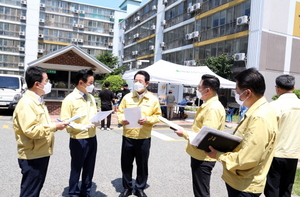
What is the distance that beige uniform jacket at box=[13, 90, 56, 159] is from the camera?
2.59 m

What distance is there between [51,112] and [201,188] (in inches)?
469

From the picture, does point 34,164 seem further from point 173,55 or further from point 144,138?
point 173,55

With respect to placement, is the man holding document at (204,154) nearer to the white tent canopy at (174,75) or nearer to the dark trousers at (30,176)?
the dark trousers at (30,176)

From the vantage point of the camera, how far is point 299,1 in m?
20.5

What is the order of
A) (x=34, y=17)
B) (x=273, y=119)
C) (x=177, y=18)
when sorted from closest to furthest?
(x=273, y=119) < (x=177, y=18) < (x=34, y=17)

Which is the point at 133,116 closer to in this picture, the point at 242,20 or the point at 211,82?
the point at 211,82

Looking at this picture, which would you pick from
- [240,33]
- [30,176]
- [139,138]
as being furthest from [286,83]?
[240,33]

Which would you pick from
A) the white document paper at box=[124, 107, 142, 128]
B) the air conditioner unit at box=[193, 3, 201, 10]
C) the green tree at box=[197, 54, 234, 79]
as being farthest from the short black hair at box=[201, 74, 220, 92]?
the air conditioner unit at box=[193, 3, 201, 10]

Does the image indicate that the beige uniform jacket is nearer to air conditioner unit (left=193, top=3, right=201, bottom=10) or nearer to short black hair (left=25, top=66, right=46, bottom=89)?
short black hair (left=25, top=66, right=46, bottom=89)

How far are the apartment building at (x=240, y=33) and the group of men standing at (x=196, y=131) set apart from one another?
16.9 meters

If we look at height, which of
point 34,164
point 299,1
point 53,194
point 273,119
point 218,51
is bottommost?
point 53,194

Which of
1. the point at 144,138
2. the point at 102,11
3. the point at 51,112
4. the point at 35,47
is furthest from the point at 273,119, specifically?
the point at 102,11

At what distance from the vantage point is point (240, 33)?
20.1 meters

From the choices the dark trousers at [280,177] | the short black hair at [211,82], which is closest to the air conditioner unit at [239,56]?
the dark trousers at [280,177]
